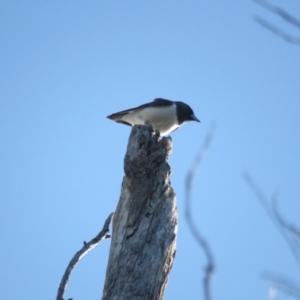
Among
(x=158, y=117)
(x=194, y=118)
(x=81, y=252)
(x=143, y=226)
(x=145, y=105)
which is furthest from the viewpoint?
(x=194, y=118)

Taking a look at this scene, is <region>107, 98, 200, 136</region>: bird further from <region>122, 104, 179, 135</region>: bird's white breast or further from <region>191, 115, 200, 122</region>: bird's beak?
<region>191, 115, 200, 122</region>: bird's beak

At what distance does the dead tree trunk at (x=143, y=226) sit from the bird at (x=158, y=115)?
16.0 feet

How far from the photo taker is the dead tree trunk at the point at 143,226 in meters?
3.98

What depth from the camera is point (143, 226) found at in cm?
419

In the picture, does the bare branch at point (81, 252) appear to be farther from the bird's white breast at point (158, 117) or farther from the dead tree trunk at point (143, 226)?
the bird's white breast at point (158, 117)

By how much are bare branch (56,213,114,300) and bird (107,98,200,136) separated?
5224 millimetres

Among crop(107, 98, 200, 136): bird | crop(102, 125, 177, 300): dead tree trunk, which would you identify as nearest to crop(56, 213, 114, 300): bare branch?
crop(102, 125, 177, 300): dead tree trunk

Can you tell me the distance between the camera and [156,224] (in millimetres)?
4211

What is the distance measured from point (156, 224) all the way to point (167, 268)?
325mm

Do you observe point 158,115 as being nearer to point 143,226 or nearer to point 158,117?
point 158,117

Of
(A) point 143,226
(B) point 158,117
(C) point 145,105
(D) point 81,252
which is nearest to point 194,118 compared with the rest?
(C) point 145,105

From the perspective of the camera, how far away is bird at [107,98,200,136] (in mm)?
9625

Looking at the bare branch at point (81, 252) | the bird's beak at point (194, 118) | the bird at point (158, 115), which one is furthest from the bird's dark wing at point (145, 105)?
the bare branch at point (81, 252)

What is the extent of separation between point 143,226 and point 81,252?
0.50 m
